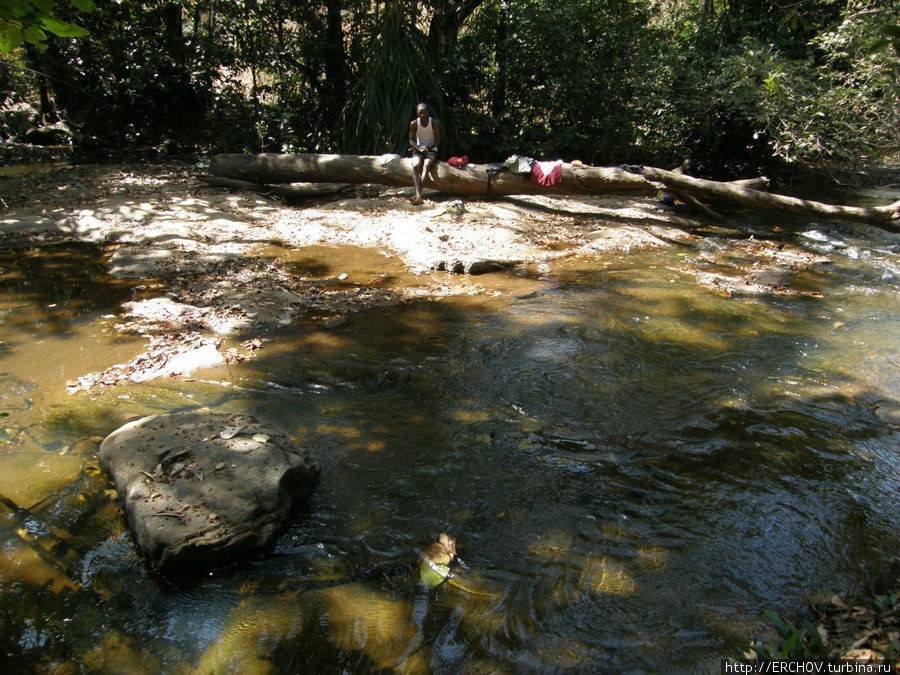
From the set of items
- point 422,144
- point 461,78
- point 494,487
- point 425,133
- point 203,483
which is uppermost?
point 461,78

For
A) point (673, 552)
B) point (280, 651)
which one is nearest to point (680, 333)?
point (673, 552)

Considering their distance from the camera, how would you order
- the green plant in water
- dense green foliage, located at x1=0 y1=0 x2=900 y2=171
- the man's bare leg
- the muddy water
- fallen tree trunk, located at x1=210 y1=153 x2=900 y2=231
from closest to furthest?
the green plant in water → the muddy water → fallen tree trunk, located at x1=210 y1=153 x2=900 y2=231 → the man's bare leg → dense green foliage, located at x1=0 y1=0 x2=900 y2=171

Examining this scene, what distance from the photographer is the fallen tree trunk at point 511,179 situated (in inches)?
333

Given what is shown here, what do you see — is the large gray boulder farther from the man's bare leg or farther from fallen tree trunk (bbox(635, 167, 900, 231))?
fallen tree trunk (bbox(635, 167, 900, 231))

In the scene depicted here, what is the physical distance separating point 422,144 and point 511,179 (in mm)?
1470

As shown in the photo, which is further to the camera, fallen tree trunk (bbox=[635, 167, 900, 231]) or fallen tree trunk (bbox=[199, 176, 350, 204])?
fallen tree trunk (bbox=[199, 176, 350, 204])

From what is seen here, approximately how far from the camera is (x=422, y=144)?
8945 millimetres

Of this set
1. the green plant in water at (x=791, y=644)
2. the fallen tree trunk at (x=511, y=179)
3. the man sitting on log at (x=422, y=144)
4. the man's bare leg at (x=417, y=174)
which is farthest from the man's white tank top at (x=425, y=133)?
the green plant in water at (x=791, y=644)

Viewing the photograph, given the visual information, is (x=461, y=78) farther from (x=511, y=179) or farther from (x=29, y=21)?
(x=29, y=21)

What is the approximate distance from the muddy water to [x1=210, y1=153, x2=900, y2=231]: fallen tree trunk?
3490 mm

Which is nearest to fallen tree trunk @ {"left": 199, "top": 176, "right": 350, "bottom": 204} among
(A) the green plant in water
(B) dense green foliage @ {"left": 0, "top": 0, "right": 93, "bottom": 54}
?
(B) dense green foliage @ {"left": 0, "top": 0, "right": 93, "bottom": 54}

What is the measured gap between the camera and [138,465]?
2965 millimetres

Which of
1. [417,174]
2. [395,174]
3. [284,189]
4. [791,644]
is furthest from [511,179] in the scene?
[791,644]

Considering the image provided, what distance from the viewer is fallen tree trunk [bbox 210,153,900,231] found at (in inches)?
333
